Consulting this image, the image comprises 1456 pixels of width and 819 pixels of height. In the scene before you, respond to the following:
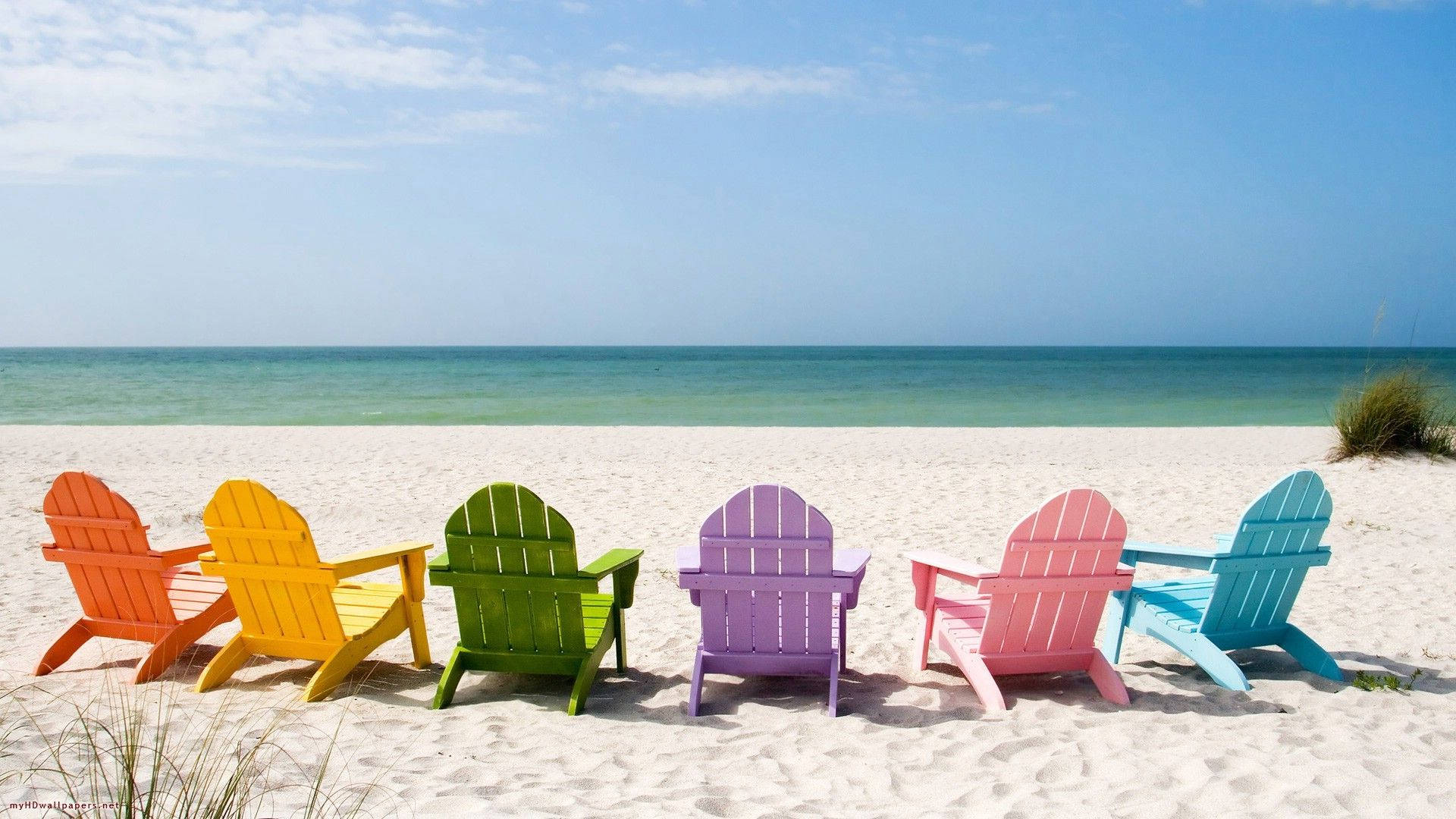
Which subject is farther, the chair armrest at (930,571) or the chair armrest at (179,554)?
the chair armrest at (179,554)

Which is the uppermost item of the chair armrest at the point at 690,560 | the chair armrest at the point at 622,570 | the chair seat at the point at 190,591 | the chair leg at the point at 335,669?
the chair armrest at the point at 690,560

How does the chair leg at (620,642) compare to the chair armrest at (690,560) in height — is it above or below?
below

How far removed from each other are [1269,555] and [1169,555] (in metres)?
0.44

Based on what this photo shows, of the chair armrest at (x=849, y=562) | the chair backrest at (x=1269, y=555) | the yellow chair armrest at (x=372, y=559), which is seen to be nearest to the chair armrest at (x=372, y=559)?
the yellow chair armrest at (x=372, y=559)

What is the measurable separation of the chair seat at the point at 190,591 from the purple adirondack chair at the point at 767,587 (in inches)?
89.5

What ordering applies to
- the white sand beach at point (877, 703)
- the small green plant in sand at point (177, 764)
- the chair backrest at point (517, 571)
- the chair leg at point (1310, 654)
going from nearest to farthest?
the small green plant in sand at point (177, 764)
the white sand beach at point (877, 703)
the chair backrest at point (517, 571)
the chair leg at point (1310, 654)

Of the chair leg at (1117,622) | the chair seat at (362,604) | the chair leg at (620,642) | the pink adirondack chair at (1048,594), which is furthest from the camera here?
the chair leg at (1117,622)

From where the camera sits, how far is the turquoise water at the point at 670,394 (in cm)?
2292

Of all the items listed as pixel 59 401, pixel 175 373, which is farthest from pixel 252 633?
pixel 175 373

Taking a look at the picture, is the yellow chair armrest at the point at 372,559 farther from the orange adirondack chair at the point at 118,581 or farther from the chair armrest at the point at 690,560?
the chair armrest at the point at 690,560

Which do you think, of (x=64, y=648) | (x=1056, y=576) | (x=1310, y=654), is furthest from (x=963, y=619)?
(x=64, y=648)

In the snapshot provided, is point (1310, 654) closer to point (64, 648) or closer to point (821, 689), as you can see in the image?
point (821, 689)

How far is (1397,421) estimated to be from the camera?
10.4 metres

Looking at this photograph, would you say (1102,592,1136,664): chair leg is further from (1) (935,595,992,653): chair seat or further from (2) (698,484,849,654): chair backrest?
(2) (698,484,849,654): chair backrest
